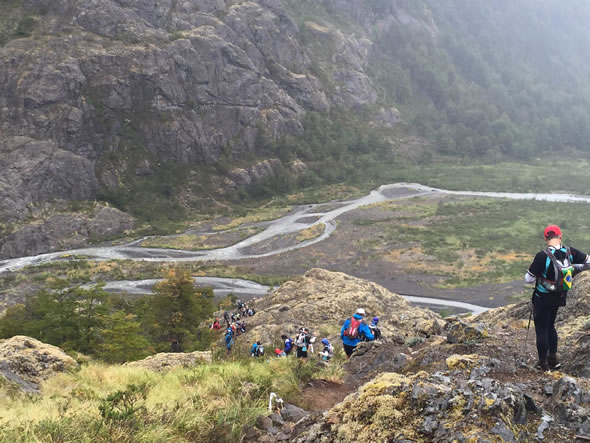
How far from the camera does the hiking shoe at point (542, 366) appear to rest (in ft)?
25.1

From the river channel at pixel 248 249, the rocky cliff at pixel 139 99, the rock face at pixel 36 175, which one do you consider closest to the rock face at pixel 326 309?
the river channel at pixel 248 249

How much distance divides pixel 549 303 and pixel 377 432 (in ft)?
14.6

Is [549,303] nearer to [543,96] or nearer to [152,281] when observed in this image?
[152,281]

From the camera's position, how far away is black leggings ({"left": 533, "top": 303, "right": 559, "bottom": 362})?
784cm

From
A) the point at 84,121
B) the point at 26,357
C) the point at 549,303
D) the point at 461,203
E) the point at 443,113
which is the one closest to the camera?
the point at 549,303

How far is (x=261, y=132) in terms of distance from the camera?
10788 cm

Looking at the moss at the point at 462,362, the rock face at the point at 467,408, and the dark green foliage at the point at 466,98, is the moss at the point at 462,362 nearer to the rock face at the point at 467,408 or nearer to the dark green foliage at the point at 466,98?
the rock face at the point at 467,408

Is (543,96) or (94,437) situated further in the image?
(543,96)

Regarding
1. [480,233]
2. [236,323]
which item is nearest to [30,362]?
[236,323]

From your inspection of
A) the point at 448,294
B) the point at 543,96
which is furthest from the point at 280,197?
the point at 543,96

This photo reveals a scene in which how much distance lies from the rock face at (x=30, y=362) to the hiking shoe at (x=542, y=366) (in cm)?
1031

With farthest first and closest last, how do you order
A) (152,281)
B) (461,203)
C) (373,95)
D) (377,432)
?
(373,95) → (461,203) → (152,281) → (377,432)

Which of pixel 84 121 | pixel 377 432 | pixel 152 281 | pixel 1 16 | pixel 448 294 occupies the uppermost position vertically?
pixel 1 16

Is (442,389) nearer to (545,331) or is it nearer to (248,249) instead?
(545,331)
